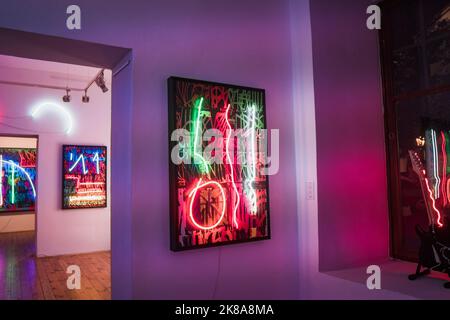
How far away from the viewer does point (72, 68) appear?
20.4 feet

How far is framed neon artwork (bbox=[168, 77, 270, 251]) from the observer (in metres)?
2.43

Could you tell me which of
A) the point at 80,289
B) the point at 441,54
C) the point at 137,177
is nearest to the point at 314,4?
the point at 441,54

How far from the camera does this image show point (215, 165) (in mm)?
2576

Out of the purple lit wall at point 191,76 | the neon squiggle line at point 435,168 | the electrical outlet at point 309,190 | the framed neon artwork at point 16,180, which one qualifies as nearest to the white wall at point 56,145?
the framed neon artwork at point 16,180

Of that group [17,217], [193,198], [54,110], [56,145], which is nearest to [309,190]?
[193,198]

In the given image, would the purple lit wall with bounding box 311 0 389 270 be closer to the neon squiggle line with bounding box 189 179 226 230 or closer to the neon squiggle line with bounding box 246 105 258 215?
the neon squiggle line with bounding box 246 105 258 215

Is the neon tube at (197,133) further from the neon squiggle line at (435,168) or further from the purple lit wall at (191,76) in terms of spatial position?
the neon squiggle line at (435,168)

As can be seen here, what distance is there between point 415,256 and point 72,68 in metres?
6.05

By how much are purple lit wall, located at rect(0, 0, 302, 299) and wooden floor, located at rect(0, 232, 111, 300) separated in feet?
6.36

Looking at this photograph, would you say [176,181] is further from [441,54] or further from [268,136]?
[441,54]

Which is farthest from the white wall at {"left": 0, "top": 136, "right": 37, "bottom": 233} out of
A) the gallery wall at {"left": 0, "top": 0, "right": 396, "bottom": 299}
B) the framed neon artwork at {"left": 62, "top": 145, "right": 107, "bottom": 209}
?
the gallery wall at {"left": 0, "top": 0, "right": 396, "bottom": 299}

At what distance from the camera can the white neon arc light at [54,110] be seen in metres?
6.26

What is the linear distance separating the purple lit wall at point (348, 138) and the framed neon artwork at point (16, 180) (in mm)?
8376

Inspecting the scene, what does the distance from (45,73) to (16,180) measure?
4.10 m
